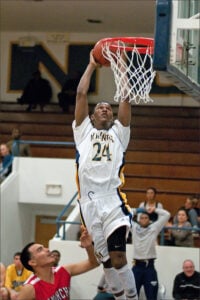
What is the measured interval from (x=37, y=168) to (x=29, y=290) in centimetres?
939

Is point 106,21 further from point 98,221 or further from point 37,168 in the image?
point 98,221

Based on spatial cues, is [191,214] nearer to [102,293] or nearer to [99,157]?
[102,293]

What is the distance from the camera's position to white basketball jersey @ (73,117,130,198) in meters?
6.58

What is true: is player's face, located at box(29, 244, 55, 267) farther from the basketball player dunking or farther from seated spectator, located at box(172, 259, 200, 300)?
seated spectator, located at box(172, 259, 200, 300)

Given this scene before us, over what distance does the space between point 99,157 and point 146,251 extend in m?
5.15

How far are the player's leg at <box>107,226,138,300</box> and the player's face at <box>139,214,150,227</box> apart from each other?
5041 mm

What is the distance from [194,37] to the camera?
5852 millimetres

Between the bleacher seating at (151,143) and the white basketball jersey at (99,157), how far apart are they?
319 inches

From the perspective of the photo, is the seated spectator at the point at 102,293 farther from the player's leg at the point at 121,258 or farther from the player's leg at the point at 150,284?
the player's leg at the point at 121,258

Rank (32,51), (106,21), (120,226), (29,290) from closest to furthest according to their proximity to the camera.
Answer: (29,290), (120,226), (106,21), (32,51)

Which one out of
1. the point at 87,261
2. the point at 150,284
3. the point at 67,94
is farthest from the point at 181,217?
the point at 67,94

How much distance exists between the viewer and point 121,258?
6.43m

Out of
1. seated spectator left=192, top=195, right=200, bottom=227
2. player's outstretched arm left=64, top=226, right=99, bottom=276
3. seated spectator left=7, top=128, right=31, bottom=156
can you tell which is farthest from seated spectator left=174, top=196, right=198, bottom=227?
player's outstretched arm left=64, top=226, right=99, bottom=276

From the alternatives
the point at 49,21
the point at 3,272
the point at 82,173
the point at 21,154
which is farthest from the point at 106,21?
the point at 82,173
